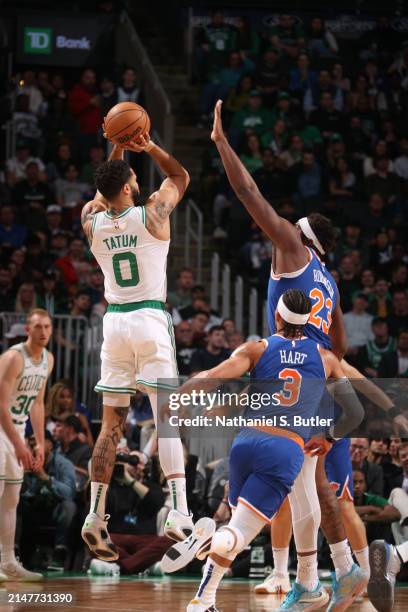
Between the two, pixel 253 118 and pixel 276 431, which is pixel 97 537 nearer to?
pixel 276 431

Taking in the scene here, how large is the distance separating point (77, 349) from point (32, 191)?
11.5ft

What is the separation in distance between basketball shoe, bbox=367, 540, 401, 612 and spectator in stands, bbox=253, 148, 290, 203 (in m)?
9.51

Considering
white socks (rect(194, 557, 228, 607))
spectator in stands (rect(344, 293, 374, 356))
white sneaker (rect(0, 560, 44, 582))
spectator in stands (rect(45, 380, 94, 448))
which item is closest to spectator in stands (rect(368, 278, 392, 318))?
spectator in stands (rect(344, 293, 374, 356))

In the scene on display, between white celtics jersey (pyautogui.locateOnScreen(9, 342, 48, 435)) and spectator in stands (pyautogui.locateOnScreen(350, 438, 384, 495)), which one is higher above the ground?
white celtics jersey (pyautogui.locateOnScreen(9, 342, 48, 435))

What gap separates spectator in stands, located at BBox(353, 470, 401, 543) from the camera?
11.0 meters

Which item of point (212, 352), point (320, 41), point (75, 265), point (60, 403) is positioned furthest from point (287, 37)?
point (60, 403)

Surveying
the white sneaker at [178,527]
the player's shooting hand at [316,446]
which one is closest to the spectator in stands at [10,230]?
the white sneaker at [178,527]

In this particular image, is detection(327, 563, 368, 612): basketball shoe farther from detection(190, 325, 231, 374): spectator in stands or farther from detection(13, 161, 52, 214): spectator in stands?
detection(13, 161, 52, 214): spectator in stands

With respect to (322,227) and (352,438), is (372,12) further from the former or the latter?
(322,227)

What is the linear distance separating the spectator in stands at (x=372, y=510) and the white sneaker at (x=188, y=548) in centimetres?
375

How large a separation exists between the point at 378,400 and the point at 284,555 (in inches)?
58.4

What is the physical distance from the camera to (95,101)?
17781mm

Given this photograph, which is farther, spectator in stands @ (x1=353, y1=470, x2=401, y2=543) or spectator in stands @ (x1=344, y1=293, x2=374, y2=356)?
spectator in stands @ (x1=344, y1=293, x2=374, y2=356)

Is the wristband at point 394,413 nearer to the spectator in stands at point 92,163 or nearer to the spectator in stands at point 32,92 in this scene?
the spectator in stands at point 92,163
